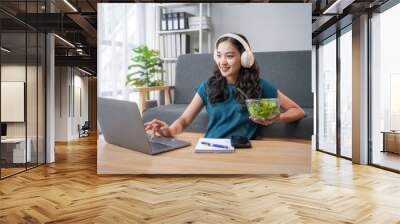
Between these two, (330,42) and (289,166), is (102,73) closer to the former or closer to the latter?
(289,166)

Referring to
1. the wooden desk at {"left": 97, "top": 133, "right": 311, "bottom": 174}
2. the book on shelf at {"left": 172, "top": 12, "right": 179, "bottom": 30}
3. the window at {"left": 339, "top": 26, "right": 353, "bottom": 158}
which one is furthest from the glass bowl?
the window at {"left": 339, "top": 26, "right": 353, "bottom": 158}

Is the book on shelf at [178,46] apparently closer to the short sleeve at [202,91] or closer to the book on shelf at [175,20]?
the book on shelf at [175,20]

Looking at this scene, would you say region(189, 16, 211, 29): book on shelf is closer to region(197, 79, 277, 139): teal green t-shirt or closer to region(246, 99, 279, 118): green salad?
region(197, 79, 277, 139): teal green t-shirt

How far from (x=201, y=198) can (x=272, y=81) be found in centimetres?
177

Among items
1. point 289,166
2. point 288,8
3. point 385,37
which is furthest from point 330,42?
point 289,166

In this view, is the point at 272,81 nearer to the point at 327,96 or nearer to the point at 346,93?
the point at 346,93

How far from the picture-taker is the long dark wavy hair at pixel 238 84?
4.93 metres

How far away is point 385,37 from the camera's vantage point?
608 cm

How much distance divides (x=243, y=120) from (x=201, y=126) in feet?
1.70

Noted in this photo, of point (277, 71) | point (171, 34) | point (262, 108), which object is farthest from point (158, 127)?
point (277, 71)

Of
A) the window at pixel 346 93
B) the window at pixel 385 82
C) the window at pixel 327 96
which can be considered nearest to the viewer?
the window at pixel 385 82

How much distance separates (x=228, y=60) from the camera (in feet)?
16.2

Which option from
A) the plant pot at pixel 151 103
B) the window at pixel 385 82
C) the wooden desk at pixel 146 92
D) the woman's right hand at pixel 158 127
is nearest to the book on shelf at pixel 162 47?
the wooden desk at pixel 146 92

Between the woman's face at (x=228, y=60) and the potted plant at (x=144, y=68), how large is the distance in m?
0.73
